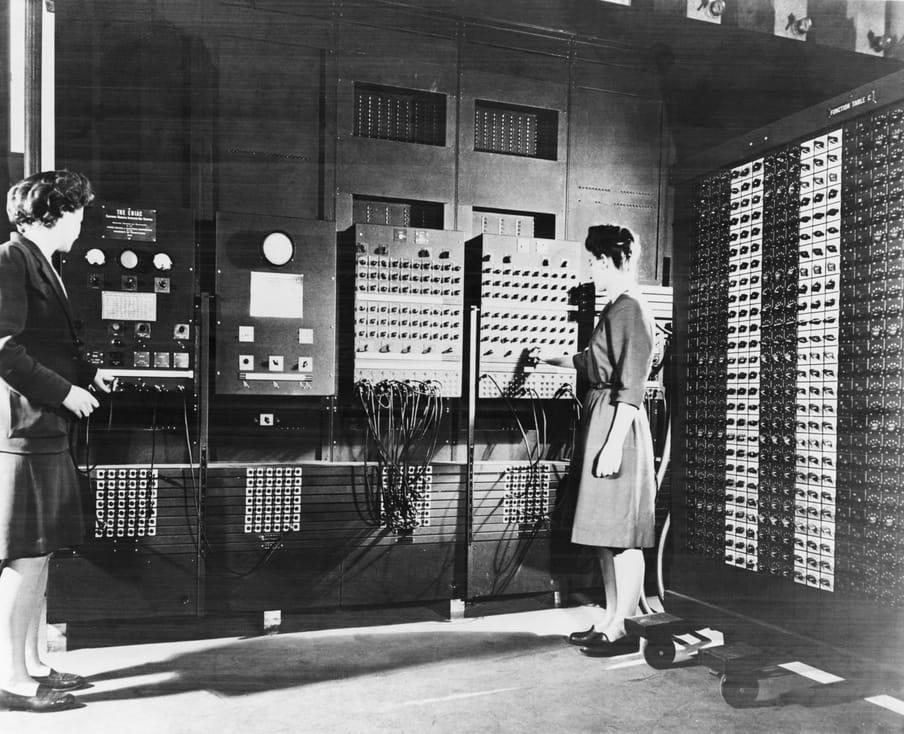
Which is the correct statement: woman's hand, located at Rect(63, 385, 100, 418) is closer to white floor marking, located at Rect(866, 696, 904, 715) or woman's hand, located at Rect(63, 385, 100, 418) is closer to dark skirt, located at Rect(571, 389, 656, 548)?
dark skirt, located at Rect(571, 389, 656, 548)

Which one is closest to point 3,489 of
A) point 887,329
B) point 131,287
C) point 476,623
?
point 131,287

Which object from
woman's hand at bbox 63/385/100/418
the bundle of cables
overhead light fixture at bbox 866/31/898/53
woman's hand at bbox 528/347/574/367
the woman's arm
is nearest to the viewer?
woman's hand at bbox 63/385/100/418

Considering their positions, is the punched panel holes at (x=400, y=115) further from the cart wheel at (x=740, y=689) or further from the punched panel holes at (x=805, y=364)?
the cart wheel at (x=740, y=689)

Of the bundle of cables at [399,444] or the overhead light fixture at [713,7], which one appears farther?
the bundle of cables at [399,444]

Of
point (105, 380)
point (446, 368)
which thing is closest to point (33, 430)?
point (105, 380)

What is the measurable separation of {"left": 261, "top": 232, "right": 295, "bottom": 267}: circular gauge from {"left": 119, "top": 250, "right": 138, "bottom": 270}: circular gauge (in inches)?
22.4

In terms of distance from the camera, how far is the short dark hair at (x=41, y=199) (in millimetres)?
2621

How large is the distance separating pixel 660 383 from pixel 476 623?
1670 mm

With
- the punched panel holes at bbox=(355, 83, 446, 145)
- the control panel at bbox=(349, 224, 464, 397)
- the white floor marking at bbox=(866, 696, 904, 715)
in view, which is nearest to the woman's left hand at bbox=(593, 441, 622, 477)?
the control panel at bbox=(349, 224, 464, 397)

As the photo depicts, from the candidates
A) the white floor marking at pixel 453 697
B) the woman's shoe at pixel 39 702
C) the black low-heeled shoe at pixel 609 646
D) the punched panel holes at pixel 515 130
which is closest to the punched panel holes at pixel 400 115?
→ the punched panel holes at pixel 515 130

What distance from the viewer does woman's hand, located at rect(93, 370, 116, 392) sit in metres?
2.89

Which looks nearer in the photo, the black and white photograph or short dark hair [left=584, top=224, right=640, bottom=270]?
the black and white photograph

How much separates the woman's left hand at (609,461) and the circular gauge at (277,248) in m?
1.74

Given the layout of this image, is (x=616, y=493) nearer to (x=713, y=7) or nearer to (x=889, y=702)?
(x=889, y=702)
